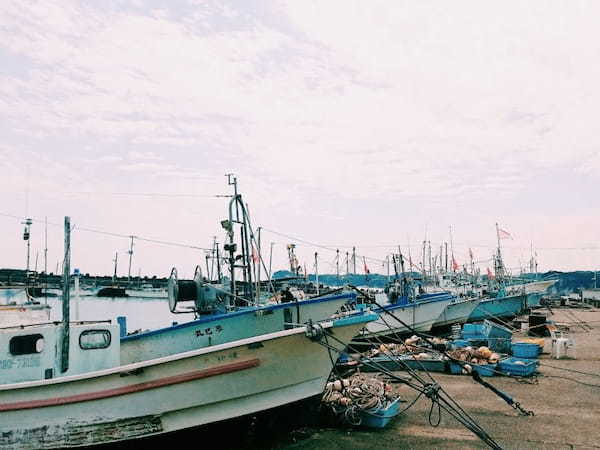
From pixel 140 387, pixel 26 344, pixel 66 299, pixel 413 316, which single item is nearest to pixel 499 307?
pixel 413 316

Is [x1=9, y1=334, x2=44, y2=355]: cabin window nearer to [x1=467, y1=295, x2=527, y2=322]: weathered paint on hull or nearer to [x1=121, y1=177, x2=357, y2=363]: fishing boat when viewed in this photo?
[x1=121, y1=177, x2=357, y2=363]: fishing boat

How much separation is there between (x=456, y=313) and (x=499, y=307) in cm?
737

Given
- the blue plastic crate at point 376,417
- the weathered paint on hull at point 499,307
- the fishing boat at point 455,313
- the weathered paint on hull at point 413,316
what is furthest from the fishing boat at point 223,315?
the weathered paint on hull at point 499,307

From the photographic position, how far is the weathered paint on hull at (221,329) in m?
12.2

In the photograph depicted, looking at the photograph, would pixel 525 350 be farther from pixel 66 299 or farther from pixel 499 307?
pixel 499 307

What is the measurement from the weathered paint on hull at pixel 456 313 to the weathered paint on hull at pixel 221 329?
1761 centimetres

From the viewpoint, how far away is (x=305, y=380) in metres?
9.68

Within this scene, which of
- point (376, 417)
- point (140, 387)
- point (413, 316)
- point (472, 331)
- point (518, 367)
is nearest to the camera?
point (140, 387)

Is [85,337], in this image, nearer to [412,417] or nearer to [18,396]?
[18,396]

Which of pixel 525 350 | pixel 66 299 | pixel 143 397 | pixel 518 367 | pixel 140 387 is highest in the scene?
pixel 66 299

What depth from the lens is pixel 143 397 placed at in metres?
8.88

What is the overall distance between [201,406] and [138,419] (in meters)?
1.09

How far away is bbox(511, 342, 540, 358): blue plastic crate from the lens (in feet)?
53.1

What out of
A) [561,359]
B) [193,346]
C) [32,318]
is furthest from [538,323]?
[32,318]
